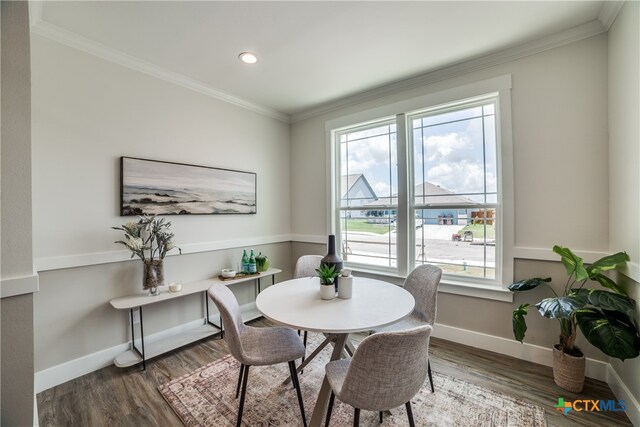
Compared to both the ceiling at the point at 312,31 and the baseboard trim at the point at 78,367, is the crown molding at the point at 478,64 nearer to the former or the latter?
the ceiling at the point at 312,31

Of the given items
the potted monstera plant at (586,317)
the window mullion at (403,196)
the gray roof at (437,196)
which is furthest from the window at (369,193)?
the potted monstera plant at (586,317)

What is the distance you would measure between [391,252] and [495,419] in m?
1.76

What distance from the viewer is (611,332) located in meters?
1.62

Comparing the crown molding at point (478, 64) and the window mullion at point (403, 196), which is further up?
the crown molding at point (478, 64)

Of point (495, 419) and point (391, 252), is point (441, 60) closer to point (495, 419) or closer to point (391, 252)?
point (391, 252)

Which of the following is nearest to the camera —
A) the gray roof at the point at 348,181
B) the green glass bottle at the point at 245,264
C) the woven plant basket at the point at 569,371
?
the woven plant basket at the point at 569,371

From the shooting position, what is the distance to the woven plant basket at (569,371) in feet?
6.30

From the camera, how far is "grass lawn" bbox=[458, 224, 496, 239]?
2594 millimetres

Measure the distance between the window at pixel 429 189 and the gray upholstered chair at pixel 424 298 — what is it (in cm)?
80

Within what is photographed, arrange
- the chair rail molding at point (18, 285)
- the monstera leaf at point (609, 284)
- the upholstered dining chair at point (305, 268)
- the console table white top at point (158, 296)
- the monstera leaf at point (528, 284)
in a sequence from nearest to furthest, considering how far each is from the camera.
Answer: the chair rail molding at point (18, 285) → the monstera leaf at point (609, 284) → the monstera leaf at point (528, 284) → the console table white top at point (158, 296) → the upholstered dining chair at point (305, 268)

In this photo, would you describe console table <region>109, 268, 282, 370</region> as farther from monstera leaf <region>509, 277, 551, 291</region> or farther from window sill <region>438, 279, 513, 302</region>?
monstera leaf <region>509, 277, 551, 291</region>

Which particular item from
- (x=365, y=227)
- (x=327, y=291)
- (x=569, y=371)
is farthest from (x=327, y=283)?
(x=569, y=371)

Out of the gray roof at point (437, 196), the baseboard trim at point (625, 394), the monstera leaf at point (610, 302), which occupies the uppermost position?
the gray roof at point (437, 196)

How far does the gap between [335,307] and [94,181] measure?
91.0 inches
